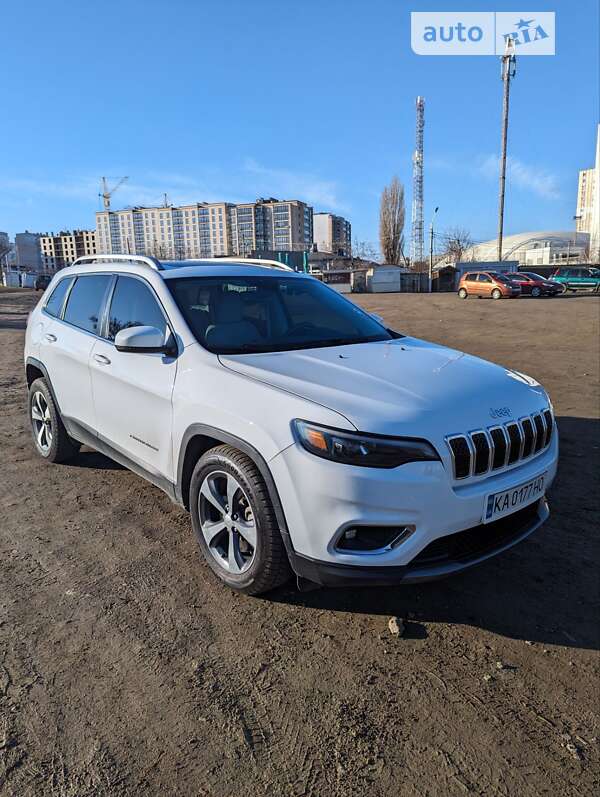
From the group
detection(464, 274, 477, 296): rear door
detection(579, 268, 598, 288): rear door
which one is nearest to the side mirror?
detection(464, 274, 477, 296): rear door

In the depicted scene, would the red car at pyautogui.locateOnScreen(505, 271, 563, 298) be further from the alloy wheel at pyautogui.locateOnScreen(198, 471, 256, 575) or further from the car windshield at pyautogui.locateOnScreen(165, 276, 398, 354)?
the alloy wheel at pyautogui.locateOnScreen(198, 471, 256, 575)

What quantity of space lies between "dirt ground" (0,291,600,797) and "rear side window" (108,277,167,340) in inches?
51.7

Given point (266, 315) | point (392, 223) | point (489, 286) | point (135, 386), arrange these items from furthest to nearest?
point (392, 223), point (489, 286), point (266, 315), point (135, 386)

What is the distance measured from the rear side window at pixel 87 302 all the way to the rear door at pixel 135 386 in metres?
0.21

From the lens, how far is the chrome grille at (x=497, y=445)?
8.08 feet

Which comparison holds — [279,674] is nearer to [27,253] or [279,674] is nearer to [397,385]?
[397,385]

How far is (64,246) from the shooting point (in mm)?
137750

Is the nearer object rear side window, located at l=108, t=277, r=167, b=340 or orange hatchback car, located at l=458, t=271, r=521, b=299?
rear side window, located at l=108, t=277, r=167, b=340

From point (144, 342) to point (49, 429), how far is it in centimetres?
218

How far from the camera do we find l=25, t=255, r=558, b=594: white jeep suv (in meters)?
2.38

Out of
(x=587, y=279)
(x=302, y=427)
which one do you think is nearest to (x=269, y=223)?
(x=587, y=279)

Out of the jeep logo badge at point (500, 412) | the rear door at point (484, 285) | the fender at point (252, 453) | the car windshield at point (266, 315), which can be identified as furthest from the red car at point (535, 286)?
the fender at point (252, 453)

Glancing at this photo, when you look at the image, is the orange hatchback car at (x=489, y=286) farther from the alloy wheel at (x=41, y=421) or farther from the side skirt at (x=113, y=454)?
the side skirt at (x=113, y=454)

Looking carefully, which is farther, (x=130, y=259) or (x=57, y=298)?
(x=57, y=298)
